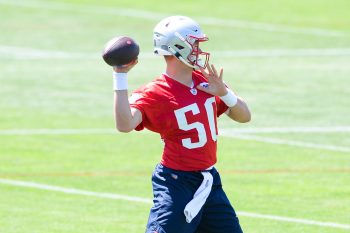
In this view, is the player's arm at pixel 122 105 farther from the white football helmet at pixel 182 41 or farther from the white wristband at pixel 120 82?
the white football helmet at pixel 182 41

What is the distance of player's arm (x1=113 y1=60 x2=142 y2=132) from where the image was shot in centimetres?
917

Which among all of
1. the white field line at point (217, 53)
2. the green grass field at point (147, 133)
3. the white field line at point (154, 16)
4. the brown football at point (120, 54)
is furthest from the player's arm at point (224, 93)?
the white field line at point (154, 16)

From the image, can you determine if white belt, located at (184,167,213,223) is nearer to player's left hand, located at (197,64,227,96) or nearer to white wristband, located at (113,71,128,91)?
player's left hand, located at (197,64,227,96)

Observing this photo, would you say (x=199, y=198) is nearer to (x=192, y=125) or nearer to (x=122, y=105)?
(x=192, y=125)

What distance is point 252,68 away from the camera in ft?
81.5

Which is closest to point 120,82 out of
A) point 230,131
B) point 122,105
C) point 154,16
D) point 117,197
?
point 122,105

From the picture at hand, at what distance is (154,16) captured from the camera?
3319 cm

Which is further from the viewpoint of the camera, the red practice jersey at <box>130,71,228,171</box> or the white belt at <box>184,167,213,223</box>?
the red practice jersey at <box>130,71,228,171</box>

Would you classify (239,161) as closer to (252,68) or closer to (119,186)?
(119,186)

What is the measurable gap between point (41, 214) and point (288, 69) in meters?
12.3

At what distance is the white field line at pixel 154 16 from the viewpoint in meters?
30.6

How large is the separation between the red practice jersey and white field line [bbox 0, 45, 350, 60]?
16785 mm

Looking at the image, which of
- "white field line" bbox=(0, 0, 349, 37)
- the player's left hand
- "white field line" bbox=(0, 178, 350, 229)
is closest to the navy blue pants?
the player's left hand

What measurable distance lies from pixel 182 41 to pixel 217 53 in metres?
17.5
